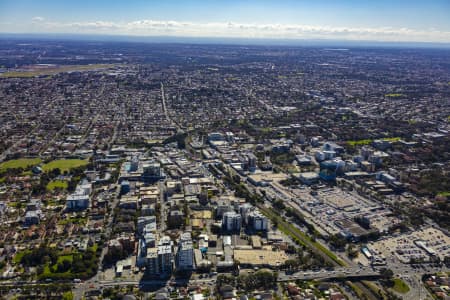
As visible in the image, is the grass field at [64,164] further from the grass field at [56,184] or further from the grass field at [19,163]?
the grass field at [56,184]

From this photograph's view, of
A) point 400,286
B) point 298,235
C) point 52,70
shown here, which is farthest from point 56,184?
point 52,70

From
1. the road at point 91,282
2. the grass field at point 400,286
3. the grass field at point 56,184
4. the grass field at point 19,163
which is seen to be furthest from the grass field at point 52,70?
the grass field at point 400,286

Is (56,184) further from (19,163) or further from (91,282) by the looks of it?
(91,282)

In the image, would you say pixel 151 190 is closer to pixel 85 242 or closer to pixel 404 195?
pixel 85 242

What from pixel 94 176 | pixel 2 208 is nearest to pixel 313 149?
pixel 94 176

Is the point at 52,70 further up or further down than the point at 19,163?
further up
